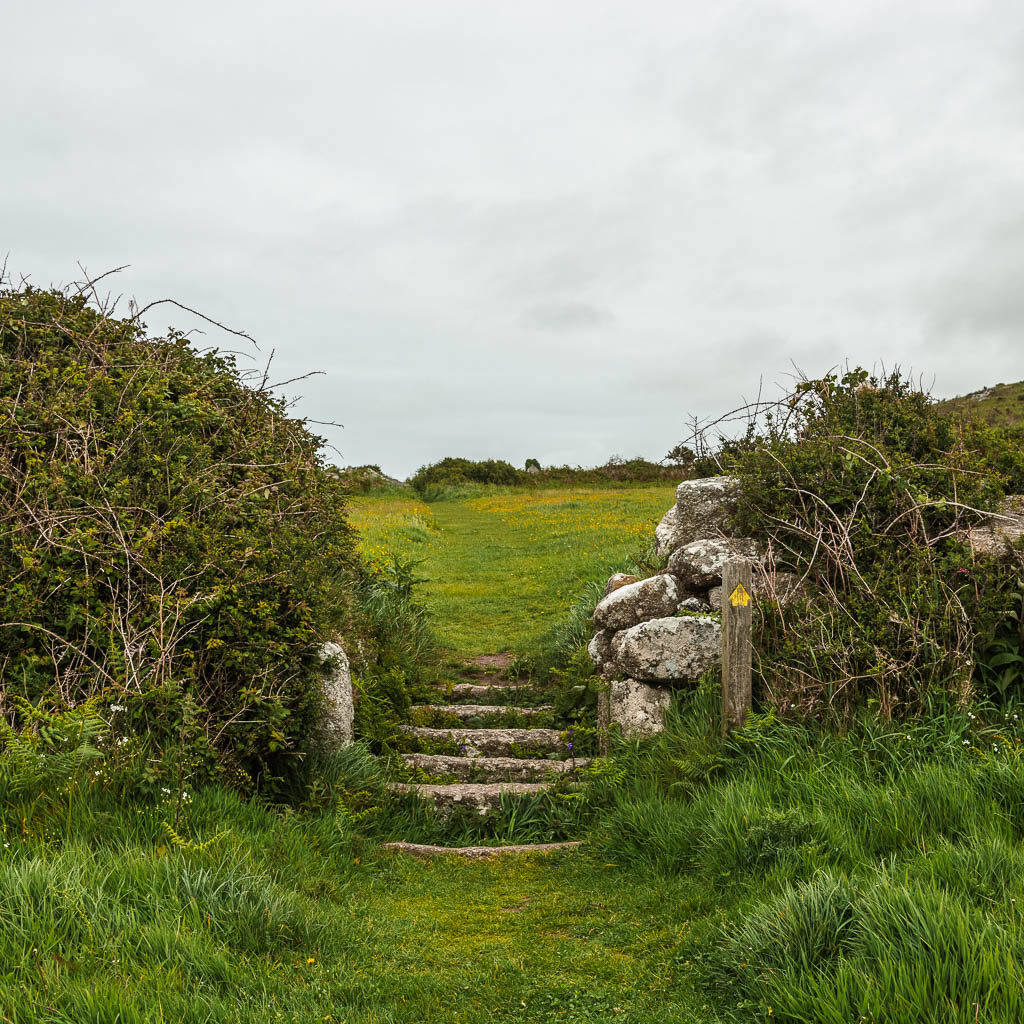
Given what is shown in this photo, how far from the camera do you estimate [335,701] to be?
7531mm

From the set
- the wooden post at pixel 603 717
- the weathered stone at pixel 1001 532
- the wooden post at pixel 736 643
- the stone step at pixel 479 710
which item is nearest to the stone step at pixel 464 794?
the wooden post at pixel 603 717

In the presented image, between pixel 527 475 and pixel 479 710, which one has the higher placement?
pixel 527 475

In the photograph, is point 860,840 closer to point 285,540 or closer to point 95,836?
point 95,836

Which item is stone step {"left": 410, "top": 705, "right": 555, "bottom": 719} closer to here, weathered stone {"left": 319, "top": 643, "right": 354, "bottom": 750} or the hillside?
weathered stone {"left": 319, "top": 643, "right": 354, "bottom": 750}

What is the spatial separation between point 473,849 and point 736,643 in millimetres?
2808

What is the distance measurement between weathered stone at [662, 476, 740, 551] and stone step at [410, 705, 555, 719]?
2614 mm

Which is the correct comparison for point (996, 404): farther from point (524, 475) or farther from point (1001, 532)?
point (1001, 532)

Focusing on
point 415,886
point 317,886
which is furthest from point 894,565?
point 317,886

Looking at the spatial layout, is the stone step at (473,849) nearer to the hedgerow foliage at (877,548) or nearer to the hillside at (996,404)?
the hedgerow foliage at (877,548)

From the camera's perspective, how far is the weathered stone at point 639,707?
25.6ft

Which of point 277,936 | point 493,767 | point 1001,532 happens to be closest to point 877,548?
point 1001,532

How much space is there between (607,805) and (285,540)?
3918mm

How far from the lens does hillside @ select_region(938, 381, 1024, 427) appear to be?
32.4 feet

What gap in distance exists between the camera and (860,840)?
485cm
